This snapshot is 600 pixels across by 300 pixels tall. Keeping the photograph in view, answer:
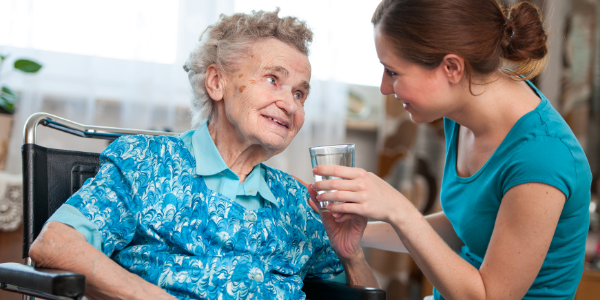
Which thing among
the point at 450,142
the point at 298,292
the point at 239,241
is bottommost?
the point at 298,292

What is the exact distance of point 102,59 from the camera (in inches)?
93.1

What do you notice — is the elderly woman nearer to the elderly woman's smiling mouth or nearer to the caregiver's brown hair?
the elderly woman's smiling mouth

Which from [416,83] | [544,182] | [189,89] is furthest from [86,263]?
[189,89]

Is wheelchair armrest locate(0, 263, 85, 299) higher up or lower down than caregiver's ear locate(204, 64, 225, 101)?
lower down

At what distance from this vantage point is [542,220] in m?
0.99

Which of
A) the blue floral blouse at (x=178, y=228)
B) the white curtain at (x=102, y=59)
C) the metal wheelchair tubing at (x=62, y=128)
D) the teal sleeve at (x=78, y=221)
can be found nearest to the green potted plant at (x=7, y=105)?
the white curtain at (x=102, y=59)

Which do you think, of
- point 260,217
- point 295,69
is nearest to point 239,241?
point 260,217

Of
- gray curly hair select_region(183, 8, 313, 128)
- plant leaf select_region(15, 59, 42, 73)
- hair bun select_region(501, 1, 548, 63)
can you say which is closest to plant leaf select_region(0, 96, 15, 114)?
plant leaf select_region(15, 59, 42, 73)

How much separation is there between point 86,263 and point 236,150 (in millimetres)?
502

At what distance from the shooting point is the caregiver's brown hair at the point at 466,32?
111 centimetres

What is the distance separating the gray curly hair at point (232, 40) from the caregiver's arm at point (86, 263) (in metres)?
0.54

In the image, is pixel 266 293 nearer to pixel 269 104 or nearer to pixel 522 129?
pixel 269 104

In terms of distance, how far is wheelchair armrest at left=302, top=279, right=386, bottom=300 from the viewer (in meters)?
1.12

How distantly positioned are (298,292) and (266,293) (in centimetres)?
11
